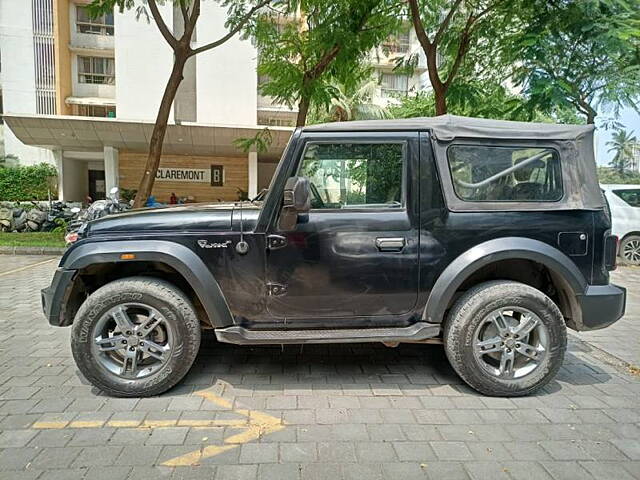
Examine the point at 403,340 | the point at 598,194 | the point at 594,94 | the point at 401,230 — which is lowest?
the point at 403,340

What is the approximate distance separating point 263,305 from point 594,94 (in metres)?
8.07

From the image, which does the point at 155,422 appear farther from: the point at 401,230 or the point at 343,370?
the point at 401,230

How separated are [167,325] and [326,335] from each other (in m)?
1.25

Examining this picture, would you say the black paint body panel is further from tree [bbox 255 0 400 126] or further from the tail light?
tree [bbox 255 0 400 126]

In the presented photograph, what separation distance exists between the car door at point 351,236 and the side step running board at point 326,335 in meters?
0.13

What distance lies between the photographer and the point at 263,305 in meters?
3.27

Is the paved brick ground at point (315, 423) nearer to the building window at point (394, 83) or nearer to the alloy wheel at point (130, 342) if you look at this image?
the alloy wheel at point (130, 342)

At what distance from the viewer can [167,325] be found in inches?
125

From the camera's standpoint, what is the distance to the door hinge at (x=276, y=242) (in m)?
3.19

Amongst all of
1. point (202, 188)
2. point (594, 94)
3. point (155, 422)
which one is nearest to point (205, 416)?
point (155, 422)

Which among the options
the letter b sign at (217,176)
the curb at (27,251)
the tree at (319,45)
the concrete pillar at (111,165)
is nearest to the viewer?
the tree at (319,45)

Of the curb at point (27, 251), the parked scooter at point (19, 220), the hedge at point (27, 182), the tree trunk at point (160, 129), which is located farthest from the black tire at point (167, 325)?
the hedge at point (27, 182)

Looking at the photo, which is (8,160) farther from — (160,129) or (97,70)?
(160,129)

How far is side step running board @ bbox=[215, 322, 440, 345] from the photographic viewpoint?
3.21 meters
